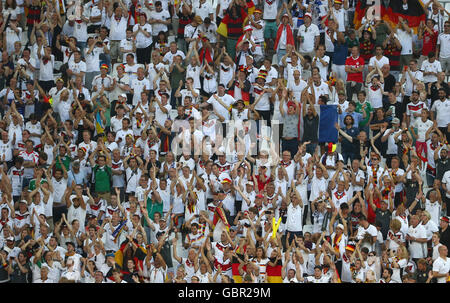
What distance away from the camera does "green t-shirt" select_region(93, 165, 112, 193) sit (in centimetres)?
2338

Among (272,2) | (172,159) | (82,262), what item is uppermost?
(272,2)

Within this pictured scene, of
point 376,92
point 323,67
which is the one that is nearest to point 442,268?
point 376,92

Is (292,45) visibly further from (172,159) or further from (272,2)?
(172,159)

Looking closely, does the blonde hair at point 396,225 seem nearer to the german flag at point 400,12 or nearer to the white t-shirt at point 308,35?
the white t-shirt at point 308,35

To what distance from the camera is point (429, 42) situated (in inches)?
994

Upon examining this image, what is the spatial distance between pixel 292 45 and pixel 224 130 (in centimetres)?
251

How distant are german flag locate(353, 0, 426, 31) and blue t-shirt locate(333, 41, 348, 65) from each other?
89 cm

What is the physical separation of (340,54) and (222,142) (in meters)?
3.39

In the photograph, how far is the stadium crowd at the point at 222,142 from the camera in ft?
70.9

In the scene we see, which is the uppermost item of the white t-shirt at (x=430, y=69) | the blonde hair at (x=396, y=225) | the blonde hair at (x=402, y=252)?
the white t-shirt at (x=430, y=69)

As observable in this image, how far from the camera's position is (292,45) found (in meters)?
24.9

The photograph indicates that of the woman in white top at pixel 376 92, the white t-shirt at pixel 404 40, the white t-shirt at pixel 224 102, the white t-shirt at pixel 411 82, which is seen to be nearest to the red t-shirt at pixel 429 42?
the white t-shirt at pixel 404 40

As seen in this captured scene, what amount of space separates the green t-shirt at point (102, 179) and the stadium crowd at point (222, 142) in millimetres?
23
